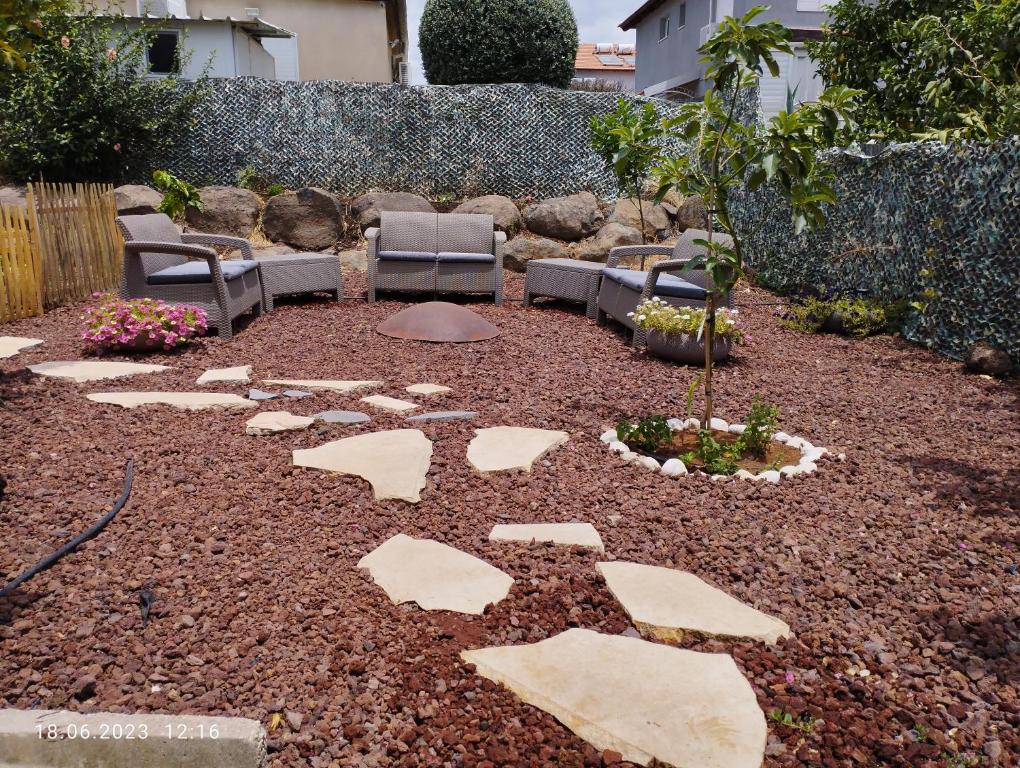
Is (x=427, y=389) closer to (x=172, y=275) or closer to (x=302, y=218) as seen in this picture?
(x=172, y=275)

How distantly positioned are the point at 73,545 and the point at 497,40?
1400cm

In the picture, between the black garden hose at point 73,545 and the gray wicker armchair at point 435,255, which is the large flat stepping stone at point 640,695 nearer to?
the black garden hose at point 73,545

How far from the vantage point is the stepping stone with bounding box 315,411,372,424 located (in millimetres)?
4109

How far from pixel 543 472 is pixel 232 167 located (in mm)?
10896

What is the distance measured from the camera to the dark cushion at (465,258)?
7.88 m

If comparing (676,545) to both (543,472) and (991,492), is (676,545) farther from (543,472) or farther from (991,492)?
(991,492)

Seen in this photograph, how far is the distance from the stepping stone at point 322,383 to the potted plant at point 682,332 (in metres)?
2.04

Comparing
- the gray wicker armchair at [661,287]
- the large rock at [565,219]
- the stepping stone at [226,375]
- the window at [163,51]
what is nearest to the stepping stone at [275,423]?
the stepping stone at [226,375]

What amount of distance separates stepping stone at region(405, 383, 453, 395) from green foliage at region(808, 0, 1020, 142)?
4.11 metres

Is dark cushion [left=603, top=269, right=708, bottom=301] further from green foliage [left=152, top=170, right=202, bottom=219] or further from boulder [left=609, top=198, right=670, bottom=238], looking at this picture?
green foliage [left=152, top=170, right=202, bottom=219]

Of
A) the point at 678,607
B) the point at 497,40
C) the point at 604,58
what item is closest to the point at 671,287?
the point at 678,607

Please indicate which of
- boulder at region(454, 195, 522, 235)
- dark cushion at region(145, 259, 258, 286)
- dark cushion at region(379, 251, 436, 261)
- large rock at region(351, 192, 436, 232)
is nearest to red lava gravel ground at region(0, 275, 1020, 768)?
dark cushion at region(145, 259, 258, 286)

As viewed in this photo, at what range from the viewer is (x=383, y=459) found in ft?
11.6

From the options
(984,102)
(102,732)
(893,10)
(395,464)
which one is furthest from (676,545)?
(893,10)
